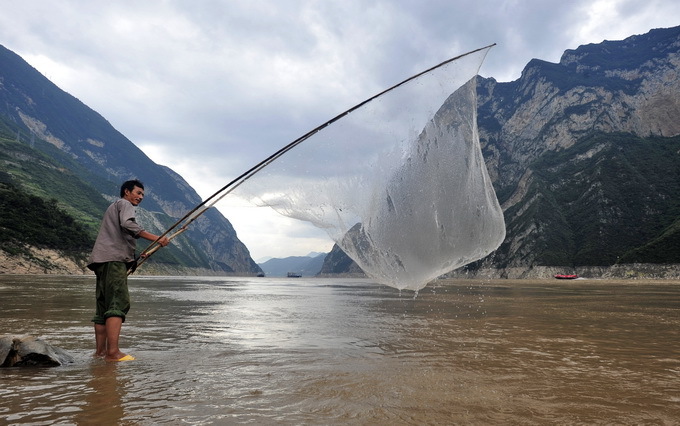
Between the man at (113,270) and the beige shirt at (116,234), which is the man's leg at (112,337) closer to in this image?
the man at (113,270)

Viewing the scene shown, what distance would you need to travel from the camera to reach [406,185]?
7.70m

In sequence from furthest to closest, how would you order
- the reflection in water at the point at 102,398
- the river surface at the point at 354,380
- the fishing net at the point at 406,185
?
the fishing net at the point at 406,185 < the river surface at the point at 354,380 < the reflection in water at the point at 102,398

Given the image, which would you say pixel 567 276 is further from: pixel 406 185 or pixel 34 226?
pixel 34 226

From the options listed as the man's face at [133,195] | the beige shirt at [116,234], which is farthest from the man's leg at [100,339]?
the man's face at [133,195]

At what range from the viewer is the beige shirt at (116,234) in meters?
4.66

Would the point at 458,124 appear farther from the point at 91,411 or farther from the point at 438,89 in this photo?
the point at 91,411

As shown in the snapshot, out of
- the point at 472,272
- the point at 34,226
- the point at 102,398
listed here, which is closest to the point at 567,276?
the point at 472,272

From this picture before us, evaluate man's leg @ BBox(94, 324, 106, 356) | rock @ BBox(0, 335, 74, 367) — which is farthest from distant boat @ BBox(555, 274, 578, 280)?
rock @ BBox(0, 335, 74, 367)

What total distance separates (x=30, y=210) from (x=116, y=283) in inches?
2998

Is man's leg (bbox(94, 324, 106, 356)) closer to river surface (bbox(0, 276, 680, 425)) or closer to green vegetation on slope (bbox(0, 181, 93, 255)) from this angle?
river surface (bbox(0, 276, 680, 425))

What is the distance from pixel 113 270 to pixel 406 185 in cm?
525

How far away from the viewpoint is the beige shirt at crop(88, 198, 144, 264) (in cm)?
466

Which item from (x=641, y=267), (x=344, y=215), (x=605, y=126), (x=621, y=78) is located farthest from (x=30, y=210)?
(x=621, y=78)

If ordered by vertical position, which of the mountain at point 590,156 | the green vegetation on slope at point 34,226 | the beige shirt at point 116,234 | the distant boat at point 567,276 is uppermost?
the mountain at point 590,156
